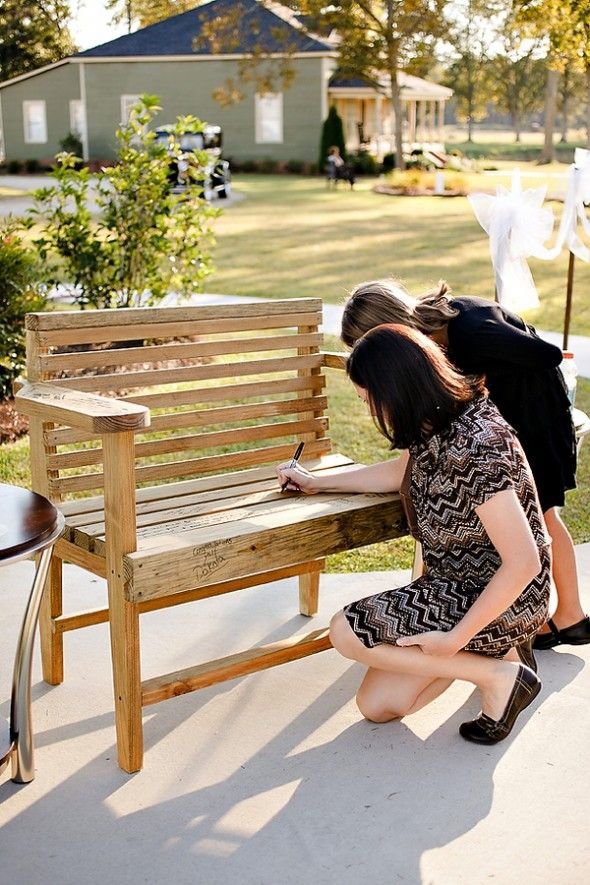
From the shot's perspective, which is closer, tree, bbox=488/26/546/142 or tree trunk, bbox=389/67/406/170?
tree trunk, bbox=389/67/406/170

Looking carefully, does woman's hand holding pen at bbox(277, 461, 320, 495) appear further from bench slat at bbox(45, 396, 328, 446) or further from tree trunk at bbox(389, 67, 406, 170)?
tree trunk at bbox(389, 67, 406, 170)

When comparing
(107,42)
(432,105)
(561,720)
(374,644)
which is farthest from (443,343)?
(432,105)

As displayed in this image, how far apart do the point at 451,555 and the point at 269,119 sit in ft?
105

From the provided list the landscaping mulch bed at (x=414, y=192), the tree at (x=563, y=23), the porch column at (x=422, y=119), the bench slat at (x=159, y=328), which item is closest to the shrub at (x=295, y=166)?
the landscaping mulch bed at (x=414, y=192)

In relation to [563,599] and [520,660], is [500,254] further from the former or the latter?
[520,660]

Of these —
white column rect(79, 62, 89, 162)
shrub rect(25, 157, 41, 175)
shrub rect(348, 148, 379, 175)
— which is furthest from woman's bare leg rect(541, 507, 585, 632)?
white column rect(79, 62, 89, 162)

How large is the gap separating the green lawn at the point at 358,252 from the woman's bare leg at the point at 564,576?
5.97 m

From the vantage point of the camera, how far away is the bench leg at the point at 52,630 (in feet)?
10.8

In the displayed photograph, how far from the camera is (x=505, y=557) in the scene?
2744 millimetres

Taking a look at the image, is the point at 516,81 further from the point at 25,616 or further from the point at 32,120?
the point at 25,616

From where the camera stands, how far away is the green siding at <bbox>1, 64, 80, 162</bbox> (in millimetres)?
35312

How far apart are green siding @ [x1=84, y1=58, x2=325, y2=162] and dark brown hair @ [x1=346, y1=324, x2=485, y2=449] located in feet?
101

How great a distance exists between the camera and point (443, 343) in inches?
128

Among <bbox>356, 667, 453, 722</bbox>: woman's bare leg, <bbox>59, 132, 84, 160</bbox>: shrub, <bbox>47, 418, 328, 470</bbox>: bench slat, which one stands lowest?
<bbox>356, 667, 453, 722</bbox>: woman's bare leg
